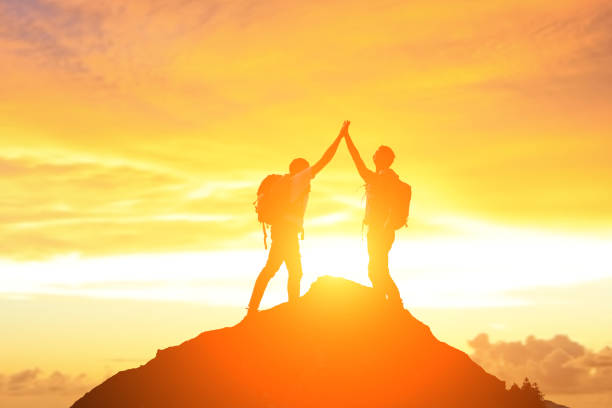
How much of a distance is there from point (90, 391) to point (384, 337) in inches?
299

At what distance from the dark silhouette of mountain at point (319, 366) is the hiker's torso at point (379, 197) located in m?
2.07

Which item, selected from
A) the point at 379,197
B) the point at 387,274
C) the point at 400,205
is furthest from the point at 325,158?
the point at 387,274

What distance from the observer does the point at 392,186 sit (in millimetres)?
18391

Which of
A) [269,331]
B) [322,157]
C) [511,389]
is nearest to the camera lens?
[322,157]

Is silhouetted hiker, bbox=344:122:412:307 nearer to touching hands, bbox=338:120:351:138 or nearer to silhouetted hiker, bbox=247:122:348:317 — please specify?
touching hands, bbox=338:120:351:138

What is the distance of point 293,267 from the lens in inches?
711

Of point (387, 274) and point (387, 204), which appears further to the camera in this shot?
point (387, 274)

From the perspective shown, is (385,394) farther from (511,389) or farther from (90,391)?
(90,391)

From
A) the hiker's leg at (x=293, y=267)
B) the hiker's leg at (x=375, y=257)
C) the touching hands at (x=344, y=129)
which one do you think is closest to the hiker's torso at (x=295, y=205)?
the hiker's leg at (x=293, y=267)

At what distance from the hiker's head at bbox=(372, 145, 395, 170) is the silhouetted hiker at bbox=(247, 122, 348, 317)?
938 mm

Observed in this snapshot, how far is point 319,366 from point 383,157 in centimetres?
498

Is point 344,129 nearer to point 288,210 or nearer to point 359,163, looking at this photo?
point 359,163

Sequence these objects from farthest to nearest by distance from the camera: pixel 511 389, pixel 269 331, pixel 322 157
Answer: pixel 511 389, pixel 269 331, pixel 322 157

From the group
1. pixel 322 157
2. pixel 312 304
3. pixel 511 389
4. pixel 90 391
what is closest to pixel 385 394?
pixel 312 304
